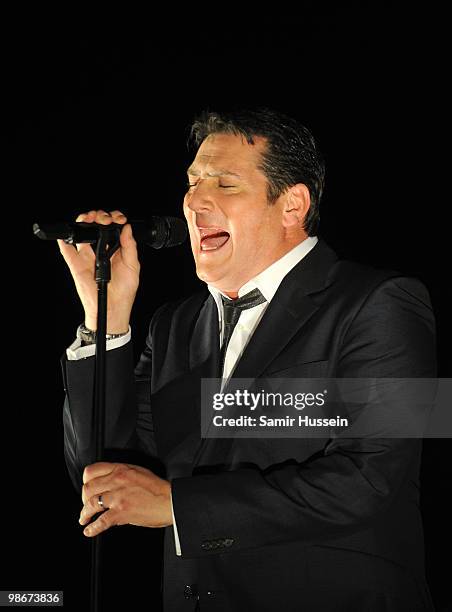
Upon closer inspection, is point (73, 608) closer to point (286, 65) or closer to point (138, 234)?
point (138, 234)

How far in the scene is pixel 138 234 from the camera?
1754mm

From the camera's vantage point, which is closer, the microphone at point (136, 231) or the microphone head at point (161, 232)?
the microphone at point (136, 231)

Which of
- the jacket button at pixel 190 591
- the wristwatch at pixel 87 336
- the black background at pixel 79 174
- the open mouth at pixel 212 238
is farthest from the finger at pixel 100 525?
the black background at pixel 79 174

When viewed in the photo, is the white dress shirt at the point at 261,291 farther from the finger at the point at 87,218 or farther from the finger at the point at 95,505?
the finger at the point at 95,505

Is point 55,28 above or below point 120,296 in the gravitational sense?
above

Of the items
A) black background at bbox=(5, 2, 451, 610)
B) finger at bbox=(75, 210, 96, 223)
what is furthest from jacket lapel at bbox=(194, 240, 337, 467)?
black background at bbox=(5, 2, 451, 610)

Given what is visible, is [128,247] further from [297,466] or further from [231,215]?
[297,466]

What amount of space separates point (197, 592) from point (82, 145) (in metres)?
1.58

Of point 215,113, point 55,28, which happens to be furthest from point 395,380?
point 55,28

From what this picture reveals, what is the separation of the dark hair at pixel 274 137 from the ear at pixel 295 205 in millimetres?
16

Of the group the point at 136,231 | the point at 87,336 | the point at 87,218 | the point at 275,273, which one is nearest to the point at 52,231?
the point at 87,218

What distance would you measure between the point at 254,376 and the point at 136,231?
40 centimetres

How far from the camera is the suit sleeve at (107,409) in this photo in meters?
1.88

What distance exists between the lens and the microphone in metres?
1.58
